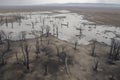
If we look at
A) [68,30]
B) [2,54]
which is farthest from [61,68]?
[68,30]

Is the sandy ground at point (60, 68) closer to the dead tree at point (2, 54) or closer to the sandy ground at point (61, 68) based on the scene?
the sandy ground at point (61, 68)

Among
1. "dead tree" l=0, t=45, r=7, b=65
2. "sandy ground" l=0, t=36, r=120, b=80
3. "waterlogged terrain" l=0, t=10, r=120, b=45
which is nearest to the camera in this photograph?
"sandy ground" l=0, t=36, r=120, b=80

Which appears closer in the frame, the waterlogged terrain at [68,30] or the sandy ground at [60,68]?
the sandy ground at [60,68]

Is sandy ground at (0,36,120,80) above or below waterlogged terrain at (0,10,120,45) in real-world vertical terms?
below

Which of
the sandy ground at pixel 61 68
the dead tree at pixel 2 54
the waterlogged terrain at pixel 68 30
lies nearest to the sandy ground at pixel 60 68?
the sandy ground at pixel 61 68

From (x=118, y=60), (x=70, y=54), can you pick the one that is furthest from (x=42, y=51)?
(x=118, y=60)

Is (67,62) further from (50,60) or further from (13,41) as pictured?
(13,41)

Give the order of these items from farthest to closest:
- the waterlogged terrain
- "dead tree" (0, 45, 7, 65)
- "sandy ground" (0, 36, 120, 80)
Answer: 1. the waterlogged terrain
2. "dead tree" (0, 45, 7, 65)
3. "sandy ground" (0, 36, 120, 80)

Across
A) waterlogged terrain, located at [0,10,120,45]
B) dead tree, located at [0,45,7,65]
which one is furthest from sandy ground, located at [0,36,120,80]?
waterlogged terrain, located at [0,10,120,45]

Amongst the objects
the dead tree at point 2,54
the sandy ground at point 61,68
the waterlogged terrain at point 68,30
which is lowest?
the sandy ground at point 61,68

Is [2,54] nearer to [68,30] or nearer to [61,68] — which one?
[61,68]

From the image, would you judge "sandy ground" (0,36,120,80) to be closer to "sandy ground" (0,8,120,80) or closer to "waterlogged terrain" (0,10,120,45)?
"sandy ground" (0,8,120,80)
